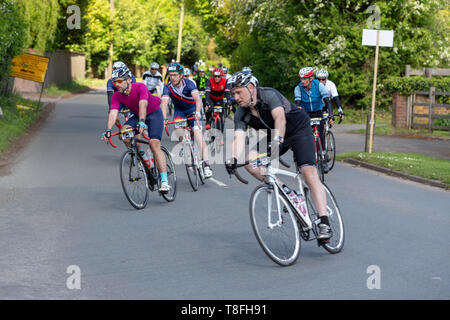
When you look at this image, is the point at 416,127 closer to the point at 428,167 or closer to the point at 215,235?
the point at 428,167

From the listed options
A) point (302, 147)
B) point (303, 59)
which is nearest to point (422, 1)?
point (303, 59)

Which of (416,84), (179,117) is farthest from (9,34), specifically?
(416,84)

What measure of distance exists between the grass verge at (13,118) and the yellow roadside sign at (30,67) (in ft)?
3.44

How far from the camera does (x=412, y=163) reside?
1488 cm

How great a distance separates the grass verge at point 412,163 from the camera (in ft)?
44.1

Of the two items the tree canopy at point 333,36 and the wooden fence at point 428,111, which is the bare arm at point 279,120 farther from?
the tree canopy at point 333,36

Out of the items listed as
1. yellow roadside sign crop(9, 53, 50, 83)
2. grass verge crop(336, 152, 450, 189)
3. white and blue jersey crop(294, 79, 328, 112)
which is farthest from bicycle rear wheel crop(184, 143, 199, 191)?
yellow roadside sign crop(9, 53, 50, 83)

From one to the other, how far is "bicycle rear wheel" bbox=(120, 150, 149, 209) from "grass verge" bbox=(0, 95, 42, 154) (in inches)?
277

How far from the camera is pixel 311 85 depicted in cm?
1232

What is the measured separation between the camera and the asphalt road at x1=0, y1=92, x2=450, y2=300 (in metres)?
5.94

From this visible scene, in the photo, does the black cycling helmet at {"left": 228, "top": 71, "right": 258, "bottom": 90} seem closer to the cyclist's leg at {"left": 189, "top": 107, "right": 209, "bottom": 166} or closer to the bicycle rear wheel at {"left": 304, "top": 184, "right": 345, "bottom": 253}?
the bicycle rear wheel at {"left": 304, "top": 184, "right": 345, "bottom": 253}

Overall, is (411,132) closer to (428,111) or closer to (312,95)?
(428,111)

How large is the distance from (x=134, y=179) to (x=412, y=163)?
7.03 metres
